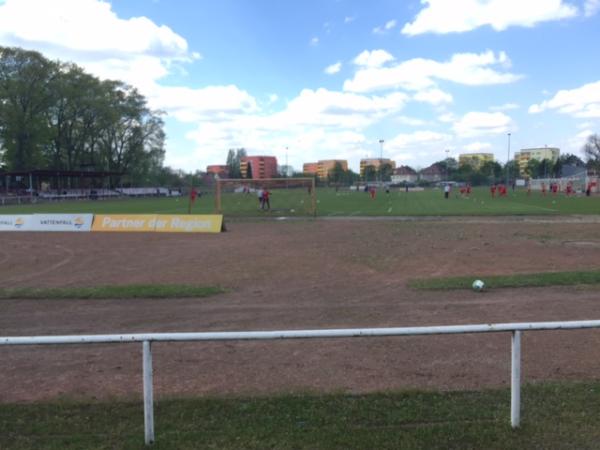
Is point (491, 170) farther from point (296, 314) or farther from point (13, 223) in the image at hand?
point (296, 314)

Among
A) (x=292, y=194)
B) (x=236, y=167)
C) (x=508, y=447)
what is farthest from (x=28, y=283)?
(x=236, y=167)

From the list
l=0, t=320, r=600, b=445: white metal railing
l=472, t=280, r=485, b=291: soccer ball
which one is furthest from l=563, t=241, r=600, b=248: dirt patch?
l=0, t=320, r=600, b=445: white metal railing

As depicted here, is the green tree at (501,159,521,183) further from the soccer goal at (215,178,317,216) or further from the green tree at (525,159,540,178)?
the soccer goal at (215,178,317,216)

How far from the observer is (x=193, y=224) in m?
23.8

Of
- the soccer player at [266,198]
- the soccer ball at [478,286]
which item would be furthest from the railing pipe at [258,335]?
the soccer player at [266,198]

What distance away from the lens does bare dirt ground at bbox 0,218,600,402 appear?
A: 6.01m

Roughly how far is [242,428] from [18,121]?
250 feet

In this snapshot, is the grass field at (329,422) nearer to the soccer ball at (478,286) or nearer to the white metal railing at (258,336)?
the white metal railing at (258,336)

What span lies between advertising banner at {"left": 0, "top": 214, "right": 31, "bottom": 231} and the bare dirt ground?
6.96 meters

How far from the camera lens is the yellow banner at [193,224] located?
77.5ft

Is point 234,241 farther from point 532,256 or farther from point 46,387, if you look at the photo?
point 46,387

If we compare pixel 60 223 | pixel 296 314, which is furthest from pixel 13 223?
pixel 296 314

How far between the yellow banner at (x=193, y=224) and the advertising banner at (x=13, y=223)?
6.81 m

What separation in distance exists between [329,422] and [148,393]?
162 centimetres
